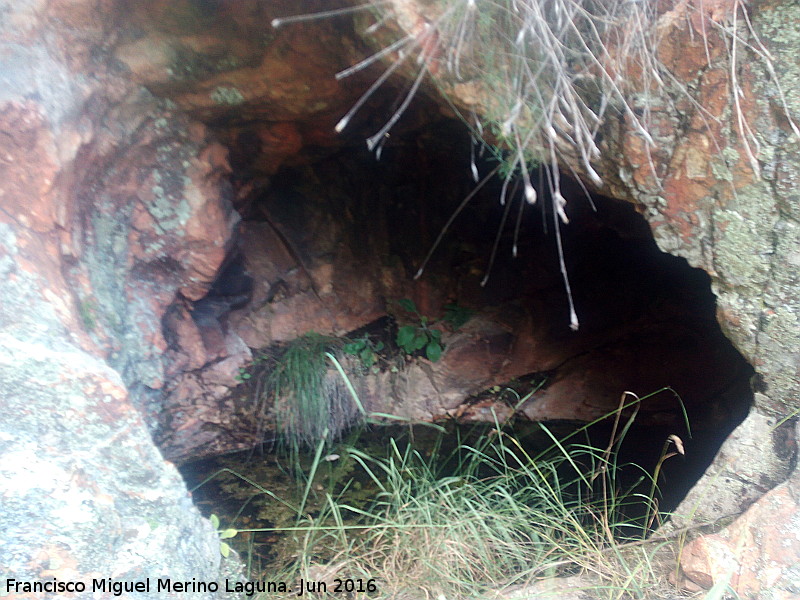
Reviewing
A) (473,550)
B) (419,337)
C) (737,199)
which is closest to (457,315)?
(419,337)

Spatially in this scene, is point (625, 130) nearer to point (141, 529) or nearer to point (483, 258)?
point (141, 529)

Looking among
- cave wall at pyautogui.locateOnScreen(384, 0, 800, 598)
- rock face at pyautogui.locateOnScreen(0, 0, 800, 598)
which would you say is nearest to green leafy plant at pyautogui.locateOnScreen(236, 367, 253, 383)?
rock face at pyautogui.locateOnScreen(0, 0, 800, 598)

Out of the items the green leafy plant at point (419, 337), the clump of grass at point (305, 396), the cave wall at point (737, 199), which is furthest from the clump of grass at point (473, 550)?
the green leafy plant at point (419, 337)

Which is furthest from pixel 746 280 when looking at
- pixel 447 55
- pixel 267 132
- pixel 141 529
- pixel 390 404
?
pixel 390 404

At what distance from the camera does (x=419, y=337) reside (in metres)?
3.79

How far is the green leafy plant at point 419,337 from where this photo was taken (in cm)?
377

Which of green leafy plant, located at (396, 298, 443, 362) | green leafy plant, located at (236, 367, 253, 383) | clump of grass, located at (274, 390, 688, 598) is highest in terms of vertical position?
green leafy plant, located at (396, 298, 443, 362)

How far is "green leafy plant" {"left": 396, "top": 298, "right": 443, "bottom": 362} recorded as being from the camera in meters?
3.77

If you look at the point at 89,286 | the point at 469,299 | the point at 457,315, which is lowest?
the point at 457,315

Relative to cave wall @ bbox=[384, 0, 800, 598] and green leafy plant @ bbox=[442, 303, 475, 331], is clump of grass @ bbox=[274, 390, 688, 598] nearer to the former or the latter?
cave wall @ bbox=[384, 0, 800, 598]

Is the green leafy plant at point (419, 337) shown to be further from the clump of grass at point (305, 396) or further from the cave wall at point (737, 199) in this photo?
the cave wall at point (737, 199)

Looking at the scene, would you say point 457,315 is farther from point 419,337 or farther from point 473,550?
point 473,550

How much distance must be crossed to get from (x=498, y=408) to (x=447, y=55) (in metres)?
2.57

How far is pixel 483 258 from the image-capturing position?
3.73 m
